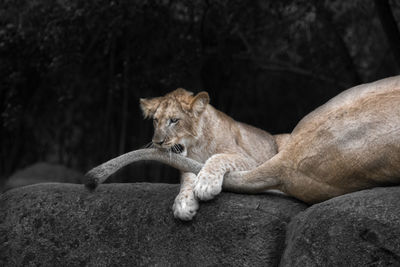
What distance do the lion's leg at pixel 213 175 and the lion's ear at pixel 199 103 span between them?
527 millimetres

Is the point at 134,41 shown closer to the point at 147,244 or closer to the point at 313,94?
the point at 313,94

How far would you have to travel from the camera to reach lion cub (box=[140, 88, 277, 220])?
4293 mm

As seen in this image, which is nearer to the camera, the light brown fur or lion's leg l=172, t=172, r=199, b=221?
the light brown fur

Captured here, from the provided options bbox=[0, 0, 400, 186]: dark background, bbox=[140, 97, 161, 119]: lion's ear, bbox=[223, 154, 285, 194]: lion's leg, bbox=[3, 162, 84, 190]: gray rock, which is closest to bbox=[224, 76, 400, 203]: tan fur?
bbox=[223, 154, 285, 194]: lion's leg

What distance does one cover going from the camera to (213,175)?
4.06 m

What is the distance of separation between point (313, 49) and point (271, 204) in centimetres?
594

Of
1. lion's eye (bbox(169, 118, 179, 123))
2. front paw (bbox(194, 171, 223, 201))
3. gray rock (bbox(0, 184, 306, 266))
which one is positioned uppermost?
lion's eye (bbox(169, 118, 179, 123))

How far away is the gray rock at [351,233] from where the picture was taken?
9.74ft

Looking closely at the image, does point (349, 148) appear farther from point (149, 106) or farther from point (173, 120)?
point (149, 106)

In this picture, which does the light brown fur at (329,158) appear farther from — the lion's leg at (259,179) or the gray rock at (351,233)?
the gray rock at (351,233)

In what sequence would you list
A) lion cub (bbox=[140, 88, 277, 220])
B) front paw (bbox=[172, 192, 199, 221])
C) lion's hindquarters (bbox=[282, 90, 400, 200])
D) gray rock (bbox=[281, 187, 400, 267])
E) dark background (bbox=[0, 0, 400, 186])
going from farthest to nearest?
dark background (bbox=[0, 0, 400, 186]) → lion cub (bbox=[140, 88, 277, 220]) → front paw (bbox=[172, 192, 199, 221]) → lion's hindquarters (bbox=[282, 90, 400, 200]) → gray rock (bbox=[281, 187, 400, 267])

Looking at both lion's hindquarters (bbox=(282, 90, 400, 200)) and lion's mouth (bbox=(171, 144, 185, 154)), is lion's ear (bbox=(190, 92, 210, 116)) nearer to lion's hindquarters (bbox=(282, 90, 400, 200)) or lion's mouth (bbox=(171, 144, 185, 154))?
lion's mouth (bbox=(171, 144, 185, 154))

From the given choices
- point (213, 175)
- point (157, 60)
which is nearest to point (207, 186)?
point (213, 175)

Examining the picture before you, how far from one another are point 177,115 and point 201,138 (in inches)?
13.0
